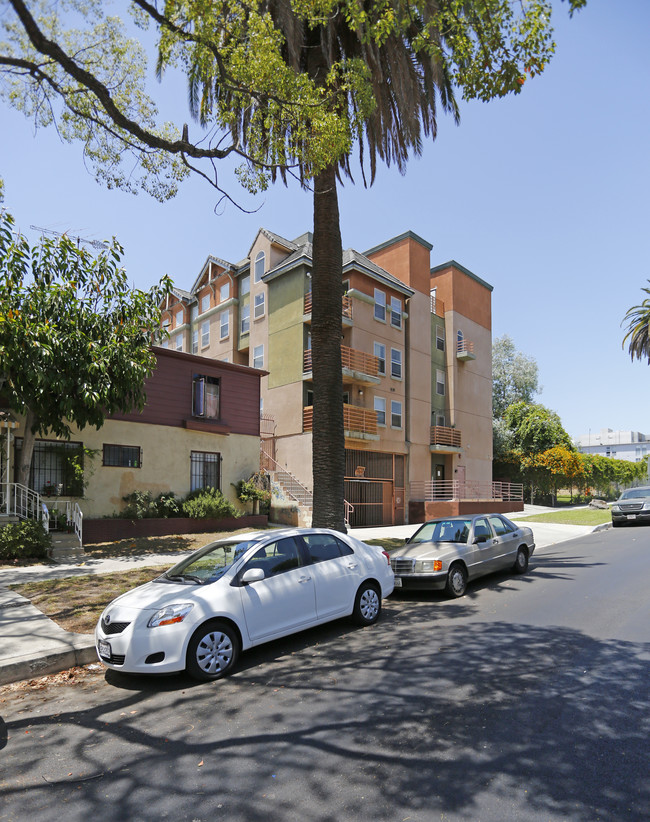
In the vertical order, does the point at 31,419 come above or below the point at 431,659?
above

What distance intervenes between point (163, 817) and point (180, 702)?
6.53 feet

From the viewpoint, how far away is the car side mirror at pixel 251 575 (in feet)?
20.8

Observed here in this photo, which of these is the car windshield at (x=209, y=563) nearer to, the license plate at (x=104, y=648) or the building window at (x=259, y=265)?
the license plate at (x=104, y=648)

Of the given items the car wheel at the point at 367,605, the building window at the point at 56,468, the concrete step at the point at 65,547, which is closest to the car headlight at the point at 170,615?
the car wheel at the point at 367,605

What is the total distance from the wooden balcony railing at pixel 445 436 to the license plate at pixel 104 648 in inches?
1016

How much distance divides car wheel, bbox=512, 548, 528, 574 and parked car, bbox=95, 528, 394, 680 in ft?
15.7

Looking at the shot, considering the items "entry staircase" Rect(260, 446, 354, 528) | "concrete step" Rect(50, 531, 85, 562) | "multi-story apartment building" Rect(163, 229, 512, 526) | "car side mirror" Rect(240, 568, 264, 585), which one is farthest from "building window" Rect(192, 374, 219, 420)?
"car side mirror" Rect(240, 568, 264, 585)

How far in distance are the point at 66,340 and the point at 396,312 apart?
18715mm

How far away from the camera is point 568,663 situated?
19.3 ft

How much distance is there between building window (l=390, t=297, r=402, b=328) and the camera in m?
28.4

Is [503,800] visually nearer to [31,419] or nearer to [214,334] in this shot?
[31,419]

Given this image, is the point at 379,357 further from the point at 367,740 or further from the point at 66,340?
the point at 367,740

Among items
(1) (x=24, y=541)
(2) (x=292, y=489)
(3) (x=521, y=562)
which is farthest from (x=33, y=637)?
(2) (x=292, y=489)

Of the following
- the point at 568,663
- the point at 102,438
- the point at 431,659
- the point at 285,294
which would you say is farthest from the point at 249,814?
the point at 285,294
